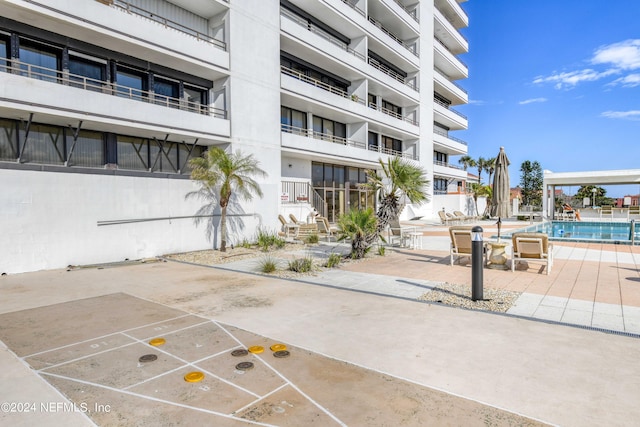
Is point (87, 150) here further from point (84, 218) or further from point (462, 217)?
point (462, 217)

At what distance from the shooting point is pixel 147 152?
15820mm

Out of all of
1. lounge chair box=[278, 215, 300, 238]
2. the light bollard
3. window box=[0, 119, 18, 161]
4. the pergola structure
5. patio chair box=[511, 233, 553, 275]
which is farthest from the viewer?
the pergola structure

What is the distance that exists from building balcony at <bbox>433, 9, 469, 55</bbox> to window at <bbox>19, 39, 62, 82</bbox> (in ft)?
115

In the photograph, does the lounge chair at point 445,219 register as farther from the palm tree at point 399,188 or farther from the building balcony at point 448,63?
the building balcony at point 448,63

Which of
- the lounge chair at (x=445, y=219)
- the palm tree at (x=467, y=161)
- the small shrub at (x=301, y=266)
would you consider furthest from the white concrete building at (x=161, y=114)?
the palm tree at (x=467, y=161)

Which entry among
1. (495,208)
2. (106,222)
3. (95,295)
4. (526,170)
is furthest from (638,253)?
(526,170)

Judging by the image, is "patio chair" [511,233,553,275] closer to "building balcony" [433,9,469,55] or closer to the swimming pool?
the swimming pool

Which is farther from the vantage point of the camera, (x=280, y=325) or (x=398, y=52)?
(x=398, y=52)

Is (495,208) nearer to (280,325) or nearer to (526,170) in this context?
(280,325)

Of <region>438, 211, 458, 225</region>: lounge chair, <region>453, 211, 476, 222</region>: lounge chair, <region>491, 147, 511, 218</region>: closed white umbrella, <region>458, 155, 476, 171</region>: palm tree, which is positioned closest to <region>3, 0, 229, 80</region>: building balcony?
<region>491, 147, 511, 218</region>: closed white umbrella

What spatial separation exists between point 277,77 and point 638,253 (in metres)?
17.3

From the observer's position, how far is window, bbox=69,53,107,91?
44.7ft

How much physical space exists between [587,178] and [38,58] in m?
39.4

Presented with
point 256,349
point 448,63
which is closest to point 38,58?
point 256,349
